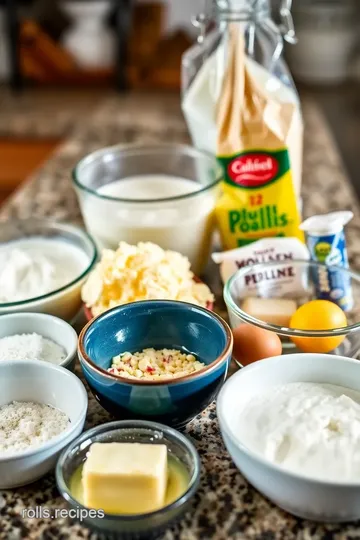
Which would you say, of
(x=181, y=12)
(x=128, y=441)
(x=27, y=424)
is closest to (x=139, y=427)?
(x=128, y=441)

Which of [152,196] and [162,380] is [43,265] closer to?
[152,196]

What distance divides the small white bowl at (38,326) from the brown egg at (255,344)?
0.74 feet

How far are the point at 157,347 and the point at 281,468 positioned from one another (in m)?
0.28

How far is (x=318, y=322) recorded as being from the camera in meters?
0.92

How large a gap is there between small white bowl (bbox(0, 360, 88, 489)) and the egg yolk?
28cm

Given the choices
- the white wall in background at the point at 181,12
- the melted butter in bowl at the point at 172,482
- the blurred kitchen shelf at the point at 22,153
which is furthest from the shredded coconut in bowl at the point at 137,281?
the white wall in background at the point at 181,12

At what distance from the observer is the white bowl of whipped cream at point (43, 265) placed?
98 cm

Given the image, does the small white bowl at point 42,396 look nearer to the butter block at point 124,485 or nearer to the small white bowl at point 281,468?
the butter block at point 124,485

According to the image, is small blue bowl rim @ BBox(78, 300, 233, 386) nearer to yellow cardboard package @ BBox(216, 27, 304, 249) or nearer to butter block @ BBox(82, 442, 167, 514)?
butter block @ BBox(82, 442, 167, 514)

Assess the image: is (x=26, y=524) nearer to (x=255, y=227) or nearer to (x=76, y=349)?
(x=76, y=349)

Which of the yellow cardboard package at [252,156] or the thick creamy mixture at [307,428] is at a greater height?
the yellow cardboard package at [252,156]

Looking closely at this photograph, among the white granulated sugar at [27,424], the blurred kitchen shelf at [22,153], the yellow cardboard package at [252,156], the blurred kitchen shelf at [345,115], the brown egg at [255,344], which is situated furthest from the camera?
the blurred kitchen shelf at [345,115]

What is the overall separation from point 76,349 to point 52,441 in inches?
7.3

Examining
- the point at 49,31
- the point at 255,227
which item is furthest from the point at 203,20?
the point at 49,31
